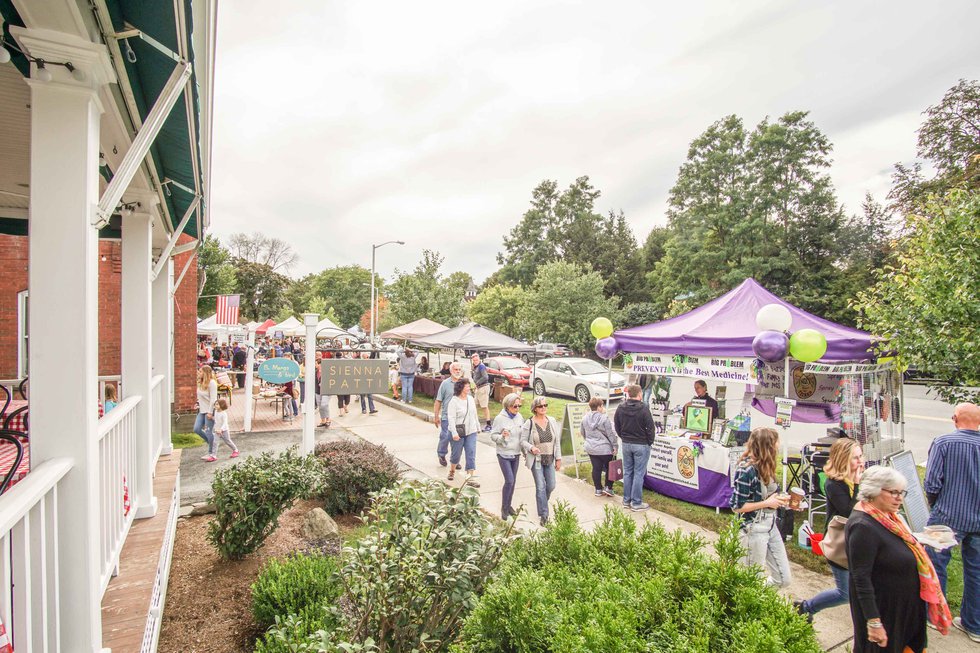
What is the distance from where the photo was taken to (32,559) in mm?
1805

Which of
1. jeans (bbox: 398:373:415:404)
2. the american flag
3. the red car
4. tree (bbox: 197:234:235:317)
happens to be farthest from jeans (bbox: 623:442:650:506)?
tree (bbox: 197:234:235:317)

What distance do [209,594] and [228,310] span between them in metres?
13.6

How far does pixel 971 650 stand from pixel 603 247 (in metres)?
53.1

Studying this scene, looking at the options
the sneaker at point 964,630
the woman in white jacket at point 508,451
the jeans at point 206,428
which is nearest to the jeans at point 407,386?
the jeans at point 206,428

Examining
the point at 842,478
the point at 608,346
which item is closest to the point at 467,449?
the point at 608,346

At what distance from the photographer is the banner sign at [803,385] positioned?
8.80 m

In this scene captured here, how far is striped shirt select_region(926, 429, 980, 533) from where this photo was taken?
13.5 feet

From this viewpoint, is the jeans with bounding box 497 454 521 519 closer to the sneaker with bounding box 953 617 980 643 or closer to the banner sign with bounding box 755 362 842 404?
the sneaker with bounding box 953 617 980 643

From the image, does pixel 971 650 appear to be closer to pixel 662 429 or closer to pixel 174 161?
pixel 662 429

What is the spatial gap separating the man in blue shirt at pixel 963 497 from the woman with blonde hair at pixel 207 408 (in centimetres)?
994

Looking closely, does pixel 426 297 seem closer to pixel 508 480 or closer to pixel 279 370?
pixel 279 370

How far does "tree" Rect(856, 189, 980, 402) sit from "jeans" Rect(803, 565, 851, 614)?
10.9 feet

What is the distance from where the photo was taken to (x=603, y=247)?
181 feet

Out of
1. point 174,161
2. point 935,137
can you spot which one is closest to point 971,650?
point 174,161
